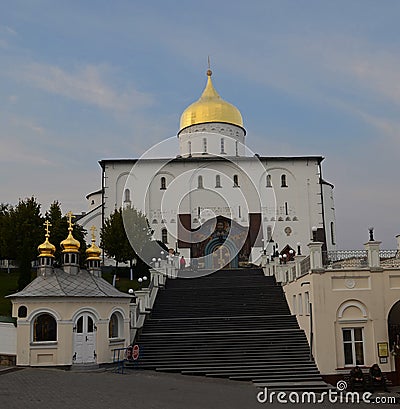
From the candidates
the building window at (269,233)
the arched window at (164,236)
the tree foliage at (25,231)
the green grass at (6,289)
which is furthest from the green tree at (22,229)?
the building window at (269,233)

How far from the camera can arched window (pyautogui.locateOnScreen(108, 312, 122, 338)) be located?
2139 centimetres

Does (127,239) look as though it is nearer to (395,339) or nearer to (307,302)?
(307,302)

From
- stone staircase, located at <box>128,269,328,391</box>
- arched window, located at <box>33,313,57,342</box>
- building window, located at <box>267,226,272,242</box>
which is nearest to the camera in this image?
stone staircase, located at <box>128,269,328,391</box>

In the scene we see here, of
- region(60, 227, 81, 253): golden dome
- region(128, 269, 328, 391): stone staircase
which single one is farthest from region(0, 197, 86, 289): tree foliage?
region(60, 227, 81, 253): golden dome

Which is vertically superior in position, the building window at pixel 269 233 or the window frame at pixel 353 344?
the building window at pixel 269 233

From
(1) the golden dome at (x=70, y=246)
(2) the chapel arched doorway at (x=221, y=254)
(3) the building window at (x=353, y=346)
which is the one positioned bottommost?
(3) the building window at (x=353, y=346)

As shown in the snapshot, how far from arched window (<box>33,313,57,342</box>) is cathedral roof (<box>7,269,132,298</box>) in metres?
0.84

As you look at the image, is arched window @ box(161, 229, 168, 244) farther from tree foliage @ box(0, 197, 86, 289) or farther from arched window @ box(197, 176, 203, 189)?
tree foliage @ box(0, 197, 86, 289)

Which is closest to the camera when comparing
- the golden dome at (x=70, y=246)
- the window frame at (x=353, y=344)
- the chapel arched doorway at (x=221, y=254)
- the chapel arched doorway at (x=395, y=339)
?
the chapel arched doorway at (x=395, y=339)

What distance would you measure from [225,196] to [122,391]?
34.6 metres

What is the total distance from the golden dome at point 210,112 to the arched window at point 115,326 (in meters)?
32.8

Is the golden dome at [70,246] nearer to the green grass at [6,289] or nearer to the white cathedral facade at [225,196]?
the green grass at [6,289]

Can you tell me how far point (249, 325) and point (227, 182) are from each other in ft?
89.2

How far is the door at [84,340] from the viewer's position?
2017 centimetres
